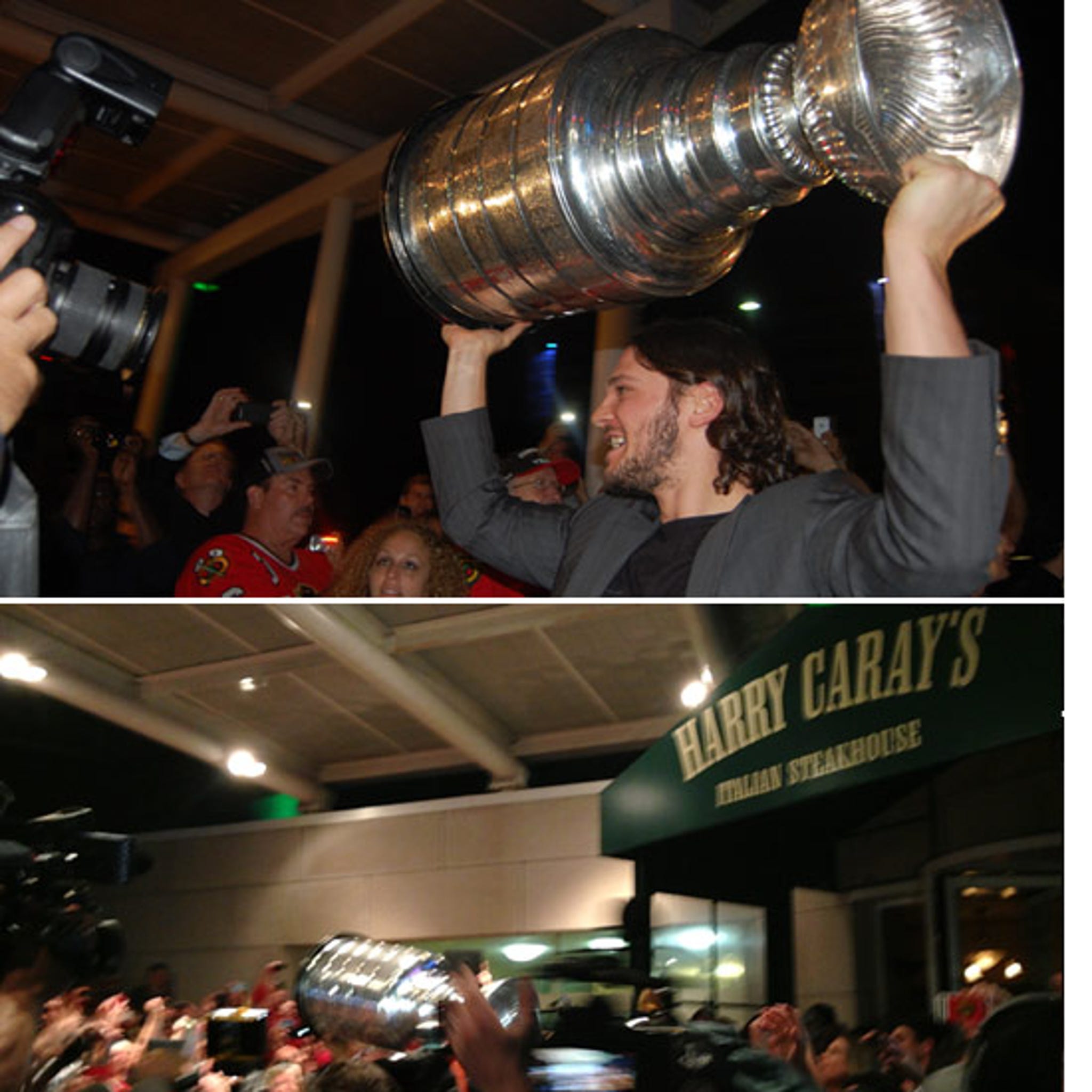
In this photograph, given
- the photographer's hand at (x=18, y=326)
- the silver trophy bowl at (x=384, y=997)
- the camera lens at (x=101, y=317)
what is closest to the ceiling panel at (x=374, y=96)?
the camera lens at (x=101, y=317)

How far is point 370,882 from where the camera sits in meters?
0.81

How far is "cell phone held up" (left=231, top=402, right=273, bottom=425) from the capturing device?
80.7 inches

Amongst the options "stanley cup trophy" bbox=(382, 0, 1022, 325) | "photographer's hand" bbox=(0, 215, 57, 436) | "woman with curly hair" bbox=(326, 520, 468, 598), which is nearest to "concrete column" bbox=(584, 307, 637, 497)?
"woman with curly hair" bbox=(326, 520, 468, 598)

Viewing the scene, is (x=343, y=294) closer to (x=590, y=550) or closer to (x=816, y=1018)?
(x=590, y=550)

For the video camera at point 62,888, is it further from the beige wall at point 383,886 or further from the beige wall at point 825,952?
the beige wall at point 825,952

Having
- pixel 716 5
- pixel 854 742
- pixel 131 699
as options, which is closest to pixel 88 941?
pixel 131 699

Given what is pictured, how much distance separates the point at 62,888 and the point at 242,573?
0.93 meters

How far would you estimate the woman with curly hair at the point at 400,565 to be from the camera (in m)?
1.79

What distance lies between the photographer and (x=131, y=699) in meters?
0.85

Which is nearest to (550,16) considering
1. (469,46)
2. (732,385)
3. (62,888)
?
(469,46)

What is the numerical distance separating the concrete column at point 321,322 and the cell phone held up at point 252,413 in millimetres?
127

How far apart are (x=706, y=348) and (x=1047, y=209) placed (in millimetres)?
363

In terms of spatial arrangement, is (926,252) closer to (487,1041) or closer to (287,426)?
(487,1041)

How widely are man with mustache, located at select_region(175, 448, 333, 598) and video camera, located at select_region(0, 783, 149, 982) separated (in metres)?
0.75
